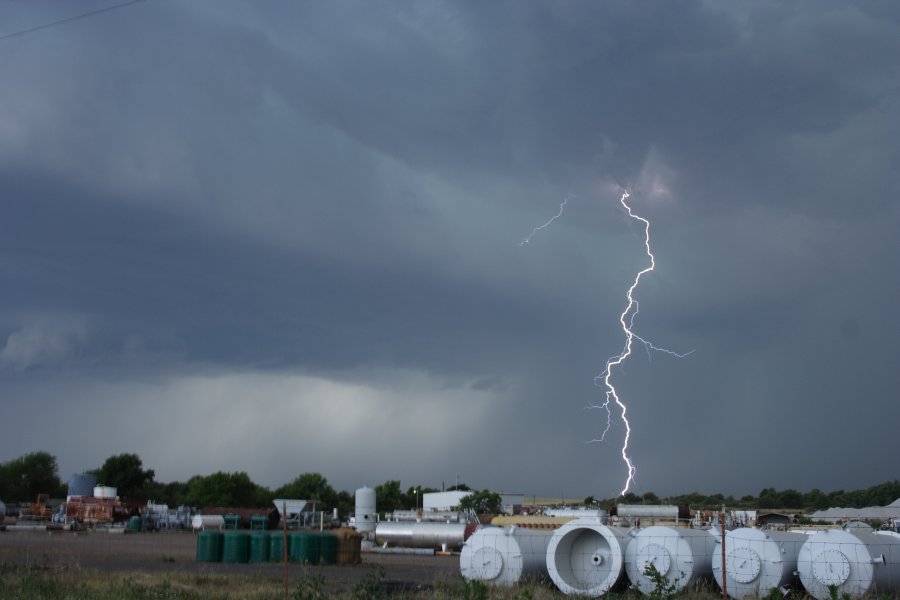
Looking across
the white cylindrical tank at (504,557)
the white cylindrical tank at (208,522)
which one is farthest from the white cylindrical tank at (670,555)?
the white cylindrical tank at (208,522)

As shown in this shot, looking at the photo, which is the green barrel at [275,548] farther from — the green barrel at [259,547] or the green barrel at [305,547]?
the green barrel at [305,547]

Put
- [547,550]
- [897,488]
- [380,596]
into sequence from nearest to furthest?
[380,596] < [547,550] < [897,488]

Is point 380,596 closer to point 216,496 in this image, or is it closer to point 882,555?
point 882,555

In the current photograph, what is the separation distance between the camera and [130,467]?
135375 millimetres

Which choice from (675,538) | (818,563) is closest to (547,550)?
(675,538)

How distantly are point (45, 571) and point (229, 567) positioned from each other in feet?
27.5

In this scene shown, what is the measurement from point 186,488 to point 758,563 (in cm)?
13605

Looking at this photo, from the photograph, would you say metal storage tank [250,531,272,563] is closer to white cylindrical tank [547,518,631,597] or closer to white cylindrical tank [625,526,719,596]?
white cylindrical tank [547,518,631,597]

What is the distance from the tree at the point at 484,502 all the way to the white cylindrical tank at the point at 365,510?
2952cm

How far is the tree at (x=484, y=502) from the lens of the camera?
92875 millimetres

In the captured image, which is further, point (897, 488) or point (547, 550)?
point (897, 488)

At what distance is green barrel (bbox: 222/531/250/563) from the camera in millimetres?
36062

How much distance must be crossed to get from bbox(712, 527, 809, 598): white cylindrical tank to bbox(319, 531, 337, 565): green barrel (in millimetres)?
19089

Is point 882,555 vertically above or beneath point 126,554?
above
